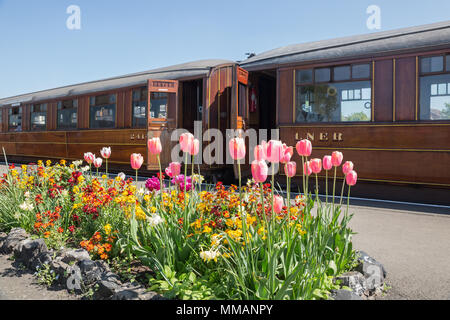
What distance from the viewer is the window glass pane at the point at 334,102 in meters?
6.46

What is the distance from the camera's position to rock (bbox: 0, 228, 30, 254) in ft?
11.0

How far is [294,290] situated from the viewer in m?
2.09

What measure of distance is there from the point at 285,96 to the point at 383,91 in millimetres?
1885

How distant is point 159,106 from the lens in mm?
8867

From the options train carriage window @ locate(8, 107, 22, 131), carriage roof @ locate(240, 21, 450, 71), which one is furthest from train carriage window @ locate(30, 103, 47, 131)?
carriage roof @ locate(240, 21, 450, 71)

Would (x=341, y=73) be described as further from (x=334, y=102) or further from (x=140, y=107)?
(x=140, y=107)

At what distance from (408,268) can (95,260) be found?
105 inches

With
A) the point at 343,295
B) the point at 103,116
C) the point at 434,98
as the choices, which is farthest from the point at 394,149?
the point at 103,116

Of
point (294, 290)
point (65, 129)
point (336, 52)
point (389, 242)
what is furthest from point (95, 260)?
point (65, 129)

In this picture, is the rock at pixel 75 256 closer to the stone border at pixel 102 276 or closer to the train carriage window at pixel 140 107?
the stone border at pixel 102 276

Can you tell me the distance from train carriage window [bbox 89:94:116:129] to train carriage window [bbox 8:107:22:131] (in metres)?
5.82

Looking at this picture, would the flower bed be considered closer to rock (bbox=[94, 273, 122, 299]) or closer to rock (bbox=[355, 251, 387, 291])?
rock (bbox=[355, 251, 387, 291])

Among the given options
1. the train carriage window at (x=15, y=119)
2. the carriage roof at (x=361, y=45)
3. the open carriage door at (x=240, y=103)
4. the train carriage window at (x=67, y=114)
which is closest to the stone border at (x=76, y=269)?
the open carriage door at (x=240, y=103)

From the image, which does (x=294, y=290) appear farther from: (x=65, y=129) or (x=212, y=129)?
(x=65, y=129)
